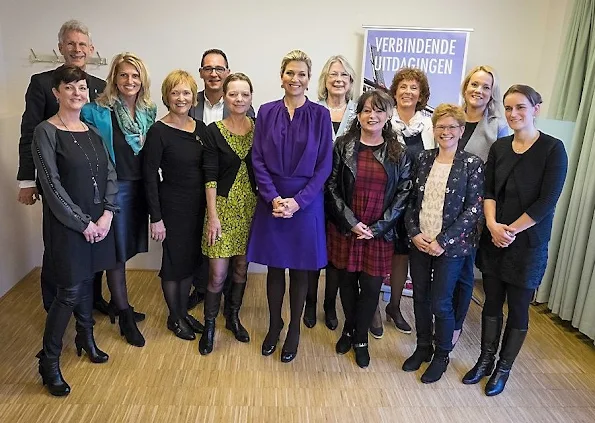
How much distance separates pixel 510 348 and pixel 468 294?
0.33m

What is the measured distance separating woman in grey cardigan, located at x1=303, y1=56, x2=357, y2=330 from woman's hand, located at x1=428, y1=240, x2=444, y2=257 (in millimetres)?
579

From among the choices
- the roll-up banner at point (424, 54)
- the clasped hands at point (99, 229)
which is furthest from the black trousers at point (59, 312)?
the roll-up banner at point (424, 54)

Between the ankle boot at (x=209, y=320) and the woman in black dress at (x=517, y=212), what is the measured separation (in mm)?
1396

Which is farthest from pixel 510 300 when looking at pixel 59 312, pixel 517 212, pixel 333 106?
pixel 59 312

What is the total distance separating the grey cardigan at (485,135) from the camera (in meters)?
2.47

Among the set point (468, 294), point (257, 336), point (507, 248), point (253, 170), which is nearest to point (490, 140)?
point (507, 248)

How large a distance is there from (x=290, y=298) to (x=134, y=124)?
1195mm

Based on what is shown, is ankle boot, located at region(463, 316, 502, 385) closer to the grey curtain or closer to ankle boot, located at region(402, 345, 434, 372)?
ankle boot, located at region(402, 345, 434, 372)

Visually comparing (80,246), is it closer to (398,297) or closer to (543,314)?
(398,297)

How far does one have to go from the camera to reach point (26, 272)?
141 inches

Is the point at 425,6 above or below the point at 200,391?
above

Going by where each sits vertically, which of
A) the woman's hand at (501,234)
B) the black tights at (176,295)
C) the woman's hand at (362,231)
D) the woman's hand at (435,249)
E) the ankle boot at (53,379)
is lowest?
the ankle boot at (53,379)

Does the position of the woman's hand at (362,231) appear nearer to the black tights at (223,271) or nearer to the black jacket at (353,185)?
the black jacket at (353,185)

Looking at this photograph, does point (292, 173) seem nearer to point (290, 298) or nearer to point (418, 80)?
point (290, 298)
